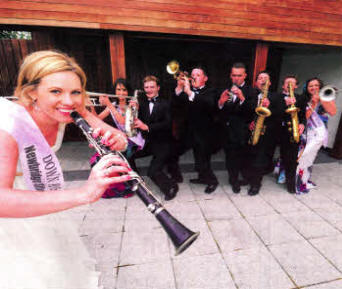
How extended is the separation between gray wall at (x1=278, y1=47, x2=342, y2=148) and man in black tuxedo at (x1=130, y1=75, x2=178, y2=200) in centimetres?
530

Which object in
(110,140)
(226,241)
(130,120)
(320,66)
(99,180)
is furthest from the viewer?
(320,66)

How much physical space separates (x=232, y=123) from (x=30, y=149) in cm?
371

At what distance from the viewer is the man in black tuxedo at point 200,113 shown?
13.2ft

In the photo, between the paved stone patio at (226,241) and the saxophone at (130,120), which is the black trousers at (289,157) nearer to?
the paved stone patio at (226,241)

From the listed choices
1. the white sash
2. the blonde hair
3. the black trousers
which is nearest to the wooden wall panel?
the black trousers

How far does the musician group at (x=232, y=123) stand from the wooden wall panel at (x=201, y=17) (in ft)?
4.28

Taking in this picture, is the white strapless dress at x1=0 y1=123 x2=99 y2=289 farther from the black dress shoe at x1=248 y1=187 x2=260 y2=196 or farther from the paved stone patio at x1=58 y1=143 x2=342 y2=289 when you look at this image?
the black dress shoe at x1=248 y1=187 x2=260 y2=196

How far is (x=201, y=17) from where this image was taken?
14.9 feet

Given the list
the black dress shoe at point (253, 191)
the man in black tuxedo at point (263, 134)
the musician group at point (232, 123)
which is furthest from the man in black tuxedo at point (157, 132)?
the man in black tuxedo at point (263, 134)

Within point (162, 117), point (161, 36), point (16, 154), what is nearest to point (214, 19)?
point (161, 36)

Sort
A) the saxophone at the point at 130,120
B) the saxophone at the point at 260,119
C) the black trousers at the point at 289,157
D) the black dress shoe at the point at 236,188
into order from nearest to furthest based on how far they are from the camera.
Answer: the saxophone at the point at 130,120, the saxophone at the point at 260,119, the black trousers at the point at 289,157, the black dress shoe at the point at 236,188

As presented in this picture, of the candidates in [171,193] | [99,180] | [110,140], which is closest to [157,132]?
[171,193]

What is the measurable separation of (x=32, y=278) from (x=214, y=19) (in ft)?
18.1

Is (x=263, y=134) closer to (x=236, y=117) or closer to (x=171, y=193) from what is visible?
(x=236, y=117)
